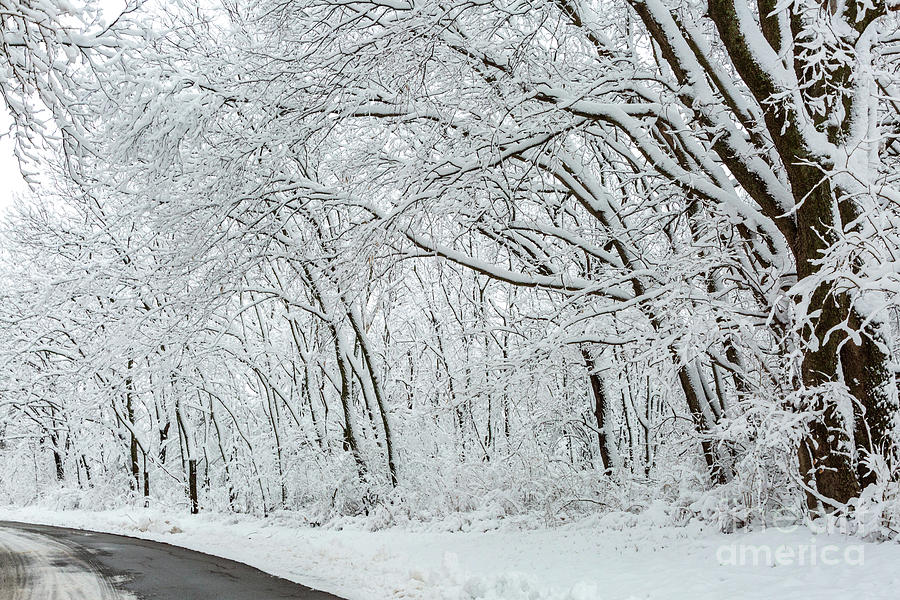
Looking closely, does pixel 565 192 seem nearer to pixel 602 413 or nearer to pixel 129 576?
pixel 602 413

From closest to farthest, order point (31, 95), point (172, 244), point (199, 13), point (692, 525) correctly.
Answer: point (31, 95) < point (692, 525) < point (172, 244) < point (199, 13)

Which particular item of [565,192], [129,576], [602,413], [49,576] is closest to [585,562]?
[602,413]

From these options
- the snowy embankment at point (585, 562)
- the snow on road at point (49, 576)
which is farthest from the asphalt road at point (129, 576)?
the snowy embankment at point (585, 562)

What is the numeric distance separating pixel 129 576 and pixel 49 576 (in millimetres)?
1272

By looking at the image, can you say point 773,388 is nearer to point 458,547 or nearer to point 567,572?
point 567,572

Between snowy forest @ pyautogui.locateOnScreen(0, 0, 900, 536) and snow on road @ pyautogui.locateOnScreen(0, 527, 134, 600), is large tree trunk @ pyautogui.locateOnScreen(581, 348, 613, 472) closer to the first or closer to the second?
snowy forest @ pyautogui.locateOnScreen(0, 0, 900, 536)

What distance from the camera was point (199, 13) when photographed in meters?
11.9

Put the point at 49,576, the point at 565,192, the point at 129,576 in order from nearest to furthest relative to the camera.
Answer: the point at 129,576 < the point at 49,576 < the point at 565,192

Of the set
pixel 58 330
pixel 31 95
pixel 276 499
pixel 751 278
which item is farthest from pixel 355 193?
pixel 58 330

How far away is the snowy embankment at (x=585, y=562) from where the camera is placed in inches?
203

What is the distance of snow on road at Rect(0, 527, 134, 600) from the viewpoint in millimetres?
7262

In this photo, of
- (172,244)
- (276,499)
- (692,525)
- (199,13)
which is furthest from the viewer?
(276,499)

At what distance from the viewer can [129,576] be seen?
828 centimetres

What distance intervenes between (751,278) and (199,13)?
34.2 feet
